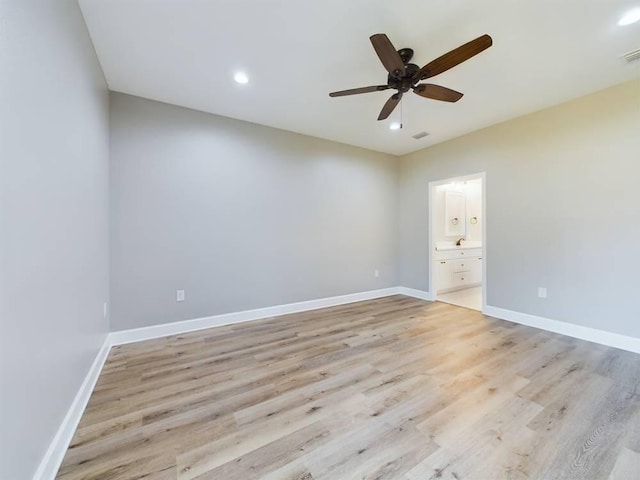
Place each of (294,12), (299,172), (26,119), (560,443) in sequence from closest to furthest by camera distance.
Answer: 1. (26,119)
2. (560,443)
3. (294,12)
4. (299,172)

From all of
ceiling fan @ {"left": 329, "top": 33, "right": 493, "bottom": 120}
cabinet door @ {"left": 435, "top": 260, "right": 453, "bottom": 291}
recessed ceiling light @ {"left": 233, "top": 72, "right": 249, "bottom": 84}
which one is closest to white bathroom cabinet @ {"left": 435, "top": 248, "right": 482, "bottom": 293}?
cabinet door @ {"left": 435, "top": 260, "right": 453, "bottom": 291}

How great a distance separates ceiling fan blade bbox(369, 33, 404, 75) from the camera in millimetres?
1639

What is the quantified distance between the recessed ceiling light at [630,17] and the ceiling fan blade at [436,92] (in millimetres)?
1097

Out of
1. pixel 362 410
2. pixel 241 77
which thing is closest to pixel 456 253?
pixel 362 410

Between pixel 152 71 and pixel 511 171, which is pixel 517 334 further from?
pixel 152 71

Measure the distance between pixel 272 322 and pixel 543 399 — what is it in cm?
274

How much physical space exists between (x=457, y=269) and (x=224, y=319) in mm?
4534

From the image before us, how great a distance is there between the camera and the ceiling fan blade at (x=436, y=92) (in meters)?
2.13

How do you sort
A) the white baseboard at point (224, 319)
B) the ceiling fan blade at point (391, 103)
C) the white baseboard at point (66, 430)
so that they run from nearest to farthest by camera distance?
the white baseboard at point (66, 430)
the ceiling fan blade at point (391, 103)
the white baseboard at point (224, 319)

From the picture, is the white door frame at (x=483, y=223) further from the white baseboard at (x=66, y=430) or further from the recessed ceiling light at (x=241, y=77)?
the white baseboard at (x=66, y=430)

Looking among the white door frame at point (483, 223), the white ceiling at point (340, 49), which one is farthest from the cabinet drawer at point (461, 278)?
the white ceiling at point (340, 49)

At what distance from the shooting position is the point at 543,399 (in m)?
1.83

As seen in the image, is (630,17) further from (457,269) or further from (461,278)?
(461,278)

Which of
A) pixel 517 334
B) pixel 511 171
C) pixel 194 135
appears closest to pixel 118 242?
pixel 194 135
